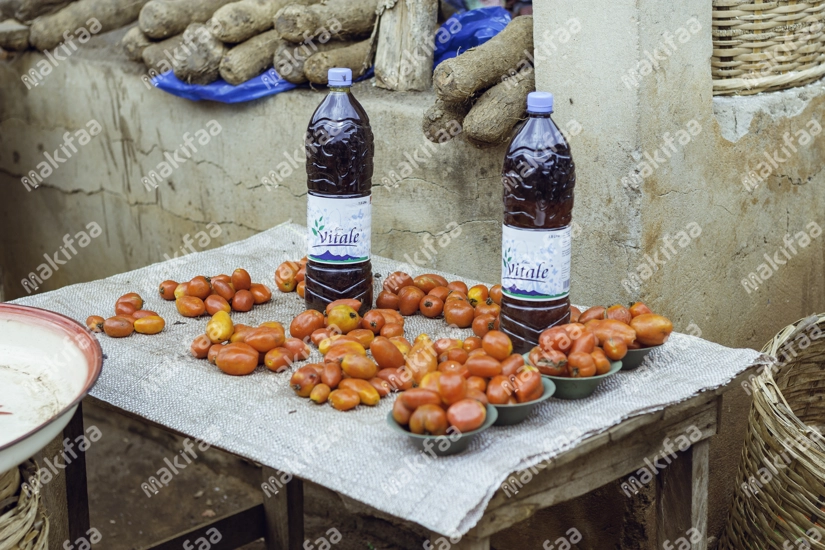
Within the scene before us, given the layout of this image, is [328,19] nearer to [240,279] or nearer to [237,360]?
[240,279]

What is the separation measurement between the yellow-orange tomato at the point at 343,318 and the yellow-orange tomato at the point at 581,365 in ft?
1.96

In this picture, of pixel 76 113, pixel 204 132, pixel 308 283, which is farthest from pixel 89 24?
pixel 308 283

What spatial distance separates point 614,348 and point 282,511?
170cm

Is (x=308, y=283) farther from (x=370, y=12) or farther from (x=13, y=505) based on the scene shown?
(x=370, y=12)

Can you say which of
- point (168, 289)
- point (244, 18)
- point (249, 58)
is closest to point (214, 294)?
point (168, 289)

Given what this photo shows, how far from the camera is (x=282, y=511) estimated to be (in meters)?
3.12

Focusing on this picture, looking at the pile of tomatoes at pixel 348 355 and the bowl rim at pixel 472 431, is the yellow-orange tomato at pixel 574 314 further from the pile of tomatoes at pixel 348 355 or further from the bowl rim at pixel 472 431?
the bowl rim at pixel 472 431

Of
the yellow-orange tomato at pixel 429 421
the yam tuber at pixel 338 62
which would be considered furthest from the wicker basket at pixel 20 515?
the yam tuber at pixel 338 62

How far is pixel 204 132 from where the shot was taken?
4.00 m

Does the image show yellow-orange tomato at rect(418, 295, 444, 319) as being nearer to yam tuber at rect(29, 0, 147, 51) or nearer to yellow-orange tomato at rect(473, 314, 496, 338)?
yellow-orange tomato at rect(473, 314, 496, 338)

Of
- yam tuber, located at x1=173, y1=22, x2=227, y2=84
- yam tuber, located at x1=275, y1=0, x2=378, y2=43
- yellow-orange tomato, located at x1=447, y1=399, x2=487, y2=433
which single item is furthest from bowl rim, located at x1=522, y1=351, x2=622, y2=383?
yam tuber, located at x1=173, y1=22, x2=227, y2=84

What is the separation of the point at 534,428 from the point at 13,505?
100 centimetres

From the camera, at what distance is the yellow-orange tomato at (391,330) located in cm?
215

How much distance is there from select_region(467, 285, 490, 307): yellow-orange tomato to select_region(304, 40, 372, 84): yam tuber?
136cm
